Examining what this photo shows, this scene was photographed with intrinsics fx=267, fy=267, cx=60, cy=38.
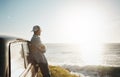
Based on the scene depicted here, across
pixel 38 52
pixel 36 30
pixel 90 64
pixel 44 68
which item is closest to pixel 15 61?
pixel 38 52

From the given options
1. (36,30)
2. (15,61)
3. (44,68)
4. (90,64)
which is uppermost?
(36,30)

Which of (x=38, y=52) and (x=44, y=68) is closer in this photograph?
(x=38, y=52)

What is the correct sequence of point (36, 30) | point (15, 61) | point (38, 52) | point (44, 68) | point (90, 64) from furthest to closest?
point (90, 64) → point (36, 30) → point (44, 68) → point (38, 52) → point (15, 61)

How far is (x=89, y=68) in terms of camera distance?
67.4 meters

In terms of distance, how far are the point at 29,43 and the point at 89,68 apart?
6041 cm

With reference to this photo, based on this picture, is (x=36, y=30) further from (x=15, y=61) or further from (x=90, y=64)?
(x=90, y=64)

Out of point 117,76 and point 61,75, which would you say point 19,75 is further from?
point 117,76

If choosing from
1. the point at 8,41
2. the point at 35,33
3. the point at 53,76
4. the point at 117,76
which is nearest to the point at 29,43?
the point at 35,33

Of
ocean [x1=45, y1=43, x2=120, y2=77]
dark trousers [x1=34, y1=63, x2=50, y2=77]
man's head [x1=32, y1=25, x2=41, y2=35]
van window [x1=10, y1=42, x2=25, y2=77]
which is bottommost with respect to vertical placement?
ocean [x1=45, y1=43, x2=120, y2=77]

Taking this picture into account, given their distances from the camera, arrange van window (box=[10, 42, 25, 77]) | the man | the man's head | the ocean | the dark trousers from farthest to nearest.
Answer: the ocean → the man's head → the dark trousers → the man → van window (box=[10, 42, 25, 77])

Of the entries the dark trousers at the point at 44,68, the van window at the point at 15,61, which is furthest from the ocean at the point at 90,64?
the van window at the point at 15,61

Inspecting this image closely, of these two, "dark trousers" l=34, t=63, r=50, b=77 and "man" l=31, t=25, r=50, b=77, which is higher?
"man" l=31, t=25, r=50, b=77

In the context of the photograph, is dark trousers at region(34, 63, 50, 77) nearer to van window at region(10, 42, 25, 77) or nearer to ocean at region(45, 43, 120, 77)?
van window at region(10, 42, 25, 77)

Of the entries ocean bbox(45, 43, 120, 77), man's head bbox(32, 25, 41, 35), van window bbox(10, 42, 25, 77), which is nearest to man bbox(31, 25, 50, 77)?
man's head bbox(32, 25, 41, 35)
